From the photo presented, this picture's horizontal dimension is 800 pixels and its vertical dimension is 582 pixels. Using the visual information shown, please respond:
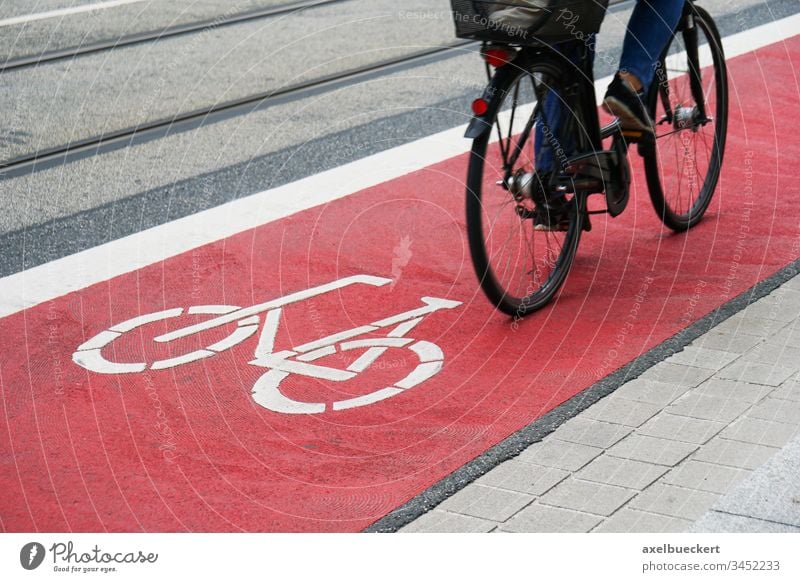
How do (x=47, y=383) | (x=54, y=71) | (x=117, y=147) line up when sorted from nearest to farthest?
(x=47, y=383), (x=117, y=147), (x=54, y=71)

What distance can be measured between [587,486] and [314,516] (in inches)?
30.3

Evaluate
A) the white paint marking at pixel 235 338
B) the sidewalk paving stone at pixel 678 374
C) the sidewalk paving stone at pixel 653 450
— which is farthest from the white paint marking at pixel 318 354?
the sidewalk paving stone at pixel 653 450

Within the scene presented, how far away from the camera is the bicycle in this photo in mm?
4473

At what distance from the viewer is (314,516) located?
139 inches

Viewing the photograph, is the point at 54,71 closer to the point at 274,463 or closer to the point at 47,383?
the point at 47,383

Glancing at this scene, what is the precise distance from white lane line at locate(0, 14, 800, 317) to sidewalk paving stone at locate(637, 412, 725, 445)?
2.53 m

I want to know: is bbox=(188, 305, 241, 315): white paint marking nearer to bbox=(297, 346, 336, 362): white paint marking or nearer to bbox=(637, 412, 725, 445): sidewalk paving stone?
bbox=(297, 346, 336, 362): white paint marking

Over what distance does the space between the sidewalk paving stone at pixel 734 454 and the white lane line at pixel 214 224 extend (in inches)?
109

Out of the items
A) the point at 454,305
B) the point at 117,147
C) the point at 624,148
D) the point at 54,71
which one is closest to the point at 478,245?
the point at 454,305

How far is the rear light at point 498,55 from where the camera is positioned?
4.49 m

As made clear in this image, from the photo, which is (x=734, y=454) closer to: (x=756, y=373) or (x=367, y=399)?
(x=756, y=373)

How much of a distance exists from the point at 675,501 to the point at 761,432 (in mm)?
533

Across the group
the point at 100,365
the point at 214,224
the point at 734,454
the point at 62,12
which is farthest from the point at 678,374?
the point at 62,12

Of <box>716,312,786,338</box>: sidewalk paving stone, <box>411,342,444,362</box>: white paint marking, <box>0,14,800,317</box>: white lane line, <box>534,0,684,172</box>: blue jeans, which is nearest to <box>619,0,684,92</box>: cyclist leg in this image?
<box>534,0,684,172</box>: blue jeans
